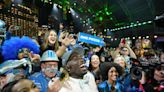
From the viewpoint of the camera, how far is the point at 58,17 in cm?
1812

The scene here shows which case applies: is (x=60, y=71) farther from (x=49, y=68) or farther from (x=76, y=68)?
(x=76, y=68)

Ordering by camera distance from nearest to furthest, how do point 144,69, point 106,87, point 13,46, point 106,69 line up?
point 13,46, point 106,87, point 106,69, point 144,69

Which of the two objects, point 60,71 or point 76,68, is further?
point 60,71

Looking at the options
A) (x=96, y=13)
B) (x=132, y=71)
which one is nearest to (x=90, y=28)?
(x=96, y=13)

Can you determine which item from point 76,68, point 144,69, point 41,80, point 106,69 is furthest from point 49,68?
point 144,69

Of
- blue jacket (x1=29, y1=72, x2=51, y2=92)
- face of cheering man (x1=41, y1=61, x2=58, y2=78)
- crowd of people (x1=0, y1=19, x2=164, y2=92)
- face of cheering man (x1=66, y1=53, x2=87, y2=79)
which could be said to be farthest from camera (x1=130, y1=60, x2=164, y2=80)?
blue jacket (x1=29, y1=72, x2=51, y2=92)

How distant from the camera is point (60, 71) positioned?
4695 mm

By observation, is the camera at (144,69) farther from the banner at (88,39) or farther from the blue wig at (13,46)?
the blue wig at (13,46)

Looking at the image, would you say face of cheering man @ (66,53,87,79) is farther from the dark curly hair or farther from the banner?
the banner

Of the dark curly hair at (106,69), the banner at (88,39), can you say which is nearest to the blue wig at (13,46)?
the dark curly hair at (106,69)

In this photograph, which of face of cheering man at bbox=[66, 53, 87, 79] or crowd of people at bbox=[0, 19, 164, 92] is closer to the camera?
crowd of people at bbox=[0, 19, 164, 92]

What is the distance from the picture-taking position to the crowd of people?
4.02 metres

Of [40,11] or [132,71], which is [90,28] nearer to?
[40,11]

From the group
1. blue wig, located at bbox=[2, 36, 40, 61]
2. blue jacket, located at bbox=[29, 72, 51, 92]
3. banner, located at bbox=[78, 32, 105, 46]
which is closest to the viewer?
blue jacket, located at bbox=[29, 72, 51, 92]
